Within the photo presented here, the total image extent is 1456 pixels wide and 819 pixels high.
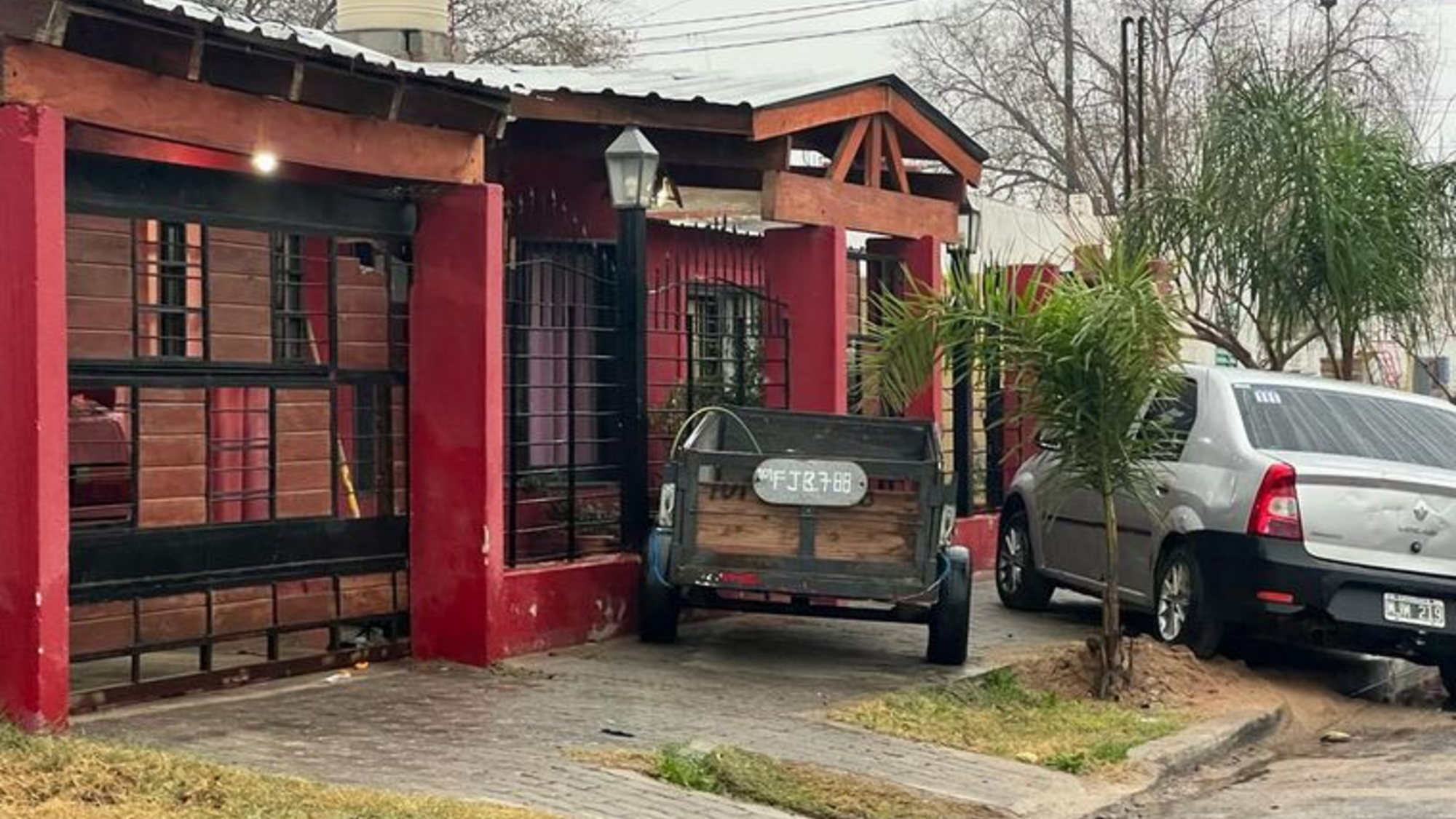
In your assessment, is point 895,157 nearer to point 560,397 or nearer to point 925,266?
point 925,266

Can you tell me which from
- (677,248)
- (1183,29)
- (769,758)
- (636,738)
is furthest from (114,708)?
(1183,29)

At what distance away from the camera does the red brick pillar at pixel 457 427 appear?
9.87m

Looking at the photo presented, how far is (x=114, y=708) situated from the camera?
27.3 feet

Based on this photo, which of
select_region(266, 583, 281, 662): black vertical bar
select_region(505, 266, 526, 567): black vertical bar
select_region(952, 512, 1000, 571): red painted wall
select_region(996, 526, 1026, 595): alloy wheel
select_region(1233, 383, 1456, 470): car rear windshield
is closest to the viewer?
select_region(266, 583, 281, 662): black vertical bar

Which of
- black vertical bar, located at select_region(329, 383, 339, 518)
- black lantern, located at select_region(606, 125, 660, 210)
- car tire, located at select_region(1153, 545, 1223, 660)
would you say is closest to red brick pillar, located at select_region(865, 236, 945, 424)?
car tire, located at select_region(1153, 545, 1223, 660)

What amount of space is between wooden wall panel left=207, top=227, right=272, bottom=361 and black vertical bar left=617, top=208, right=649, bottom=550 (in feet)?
7.70

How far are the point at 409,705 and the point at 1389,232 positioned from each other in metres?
A: 10.7

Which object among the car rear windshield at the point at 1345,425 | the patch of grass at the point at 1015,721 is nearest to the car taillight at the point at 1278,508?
the car rear windshield at the point at 1345,425

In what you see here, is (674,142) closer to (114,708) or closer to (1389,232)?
(114,708)

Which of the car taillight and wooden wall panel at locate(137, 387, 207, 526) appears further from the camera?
the car taillight

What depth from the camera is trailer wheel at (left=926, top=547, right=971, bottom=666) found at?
10406mm

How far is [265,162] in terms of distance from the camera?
8.77m

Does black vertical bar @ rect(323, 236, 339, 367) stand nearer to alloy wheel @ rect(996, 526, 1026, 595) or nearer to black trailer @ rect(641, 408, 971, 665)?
black trailer @ rect(641, 408, 971, 665)

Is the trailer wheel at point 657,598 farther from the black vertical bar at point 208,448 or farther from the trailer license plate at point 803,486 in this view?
Answer: the black vertical bar at point 208,448
